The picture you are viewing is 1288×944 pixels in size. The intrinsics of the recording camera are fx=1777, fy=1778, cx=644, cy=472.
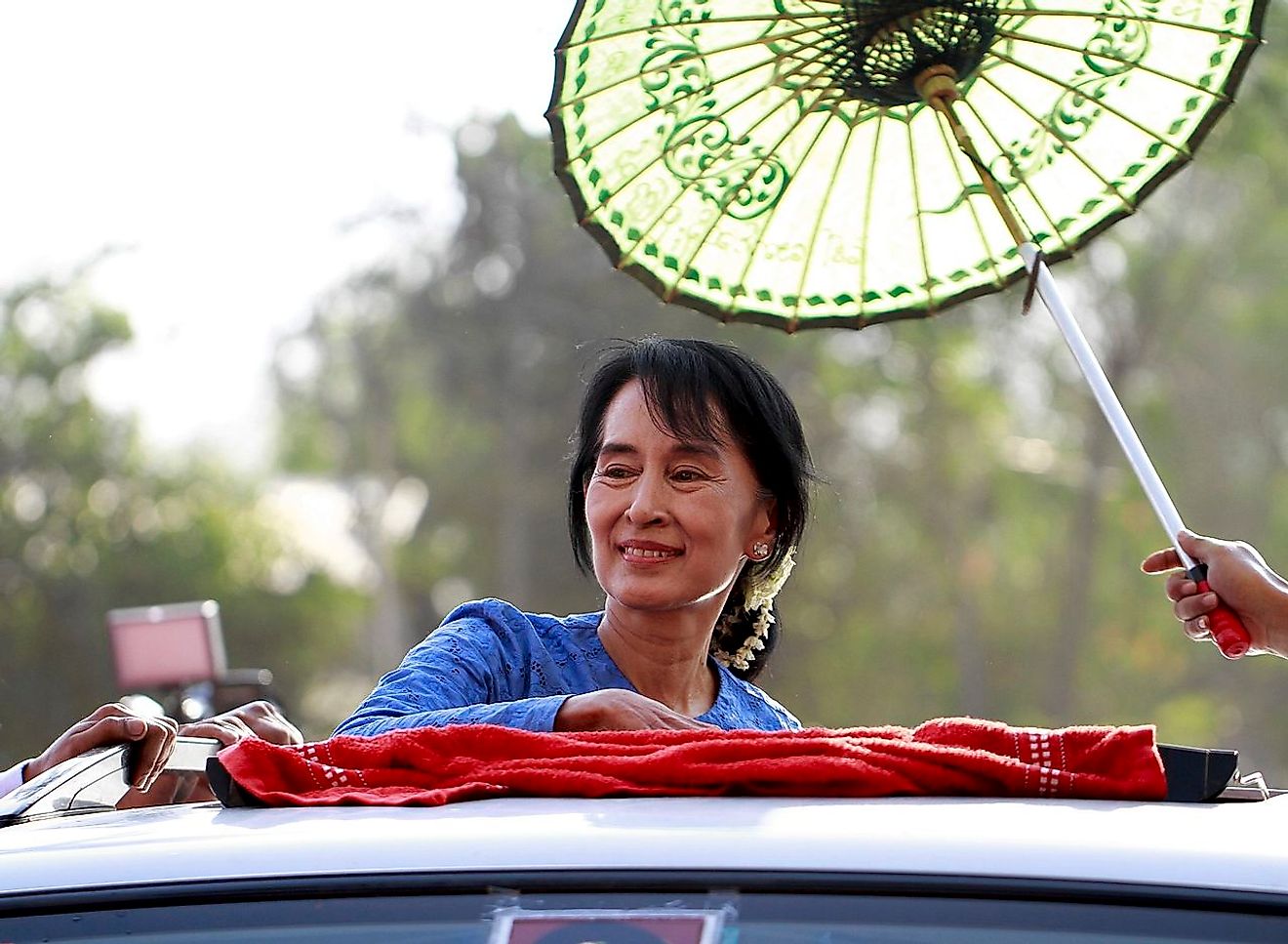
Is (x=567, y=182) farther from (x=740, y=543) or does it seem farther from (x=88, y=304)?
(x=88, y=304)

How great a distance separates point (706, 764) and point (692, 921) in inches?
13.0

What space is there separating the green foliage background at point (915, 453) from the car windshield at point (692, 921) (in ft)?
72.7

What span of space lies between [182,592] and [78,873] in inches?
846

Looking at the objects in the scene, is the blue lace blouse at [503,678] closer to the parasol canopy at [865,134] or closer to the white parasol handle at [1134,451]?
the parasol canopy at [865,134]

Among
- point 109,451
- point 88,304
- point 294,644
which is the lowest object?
point 294,644

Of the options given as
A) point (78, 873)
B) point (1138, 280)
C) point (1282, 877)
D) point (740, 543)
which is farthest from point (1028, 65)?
point (1138, 280)

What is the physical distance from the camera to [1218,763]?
1.73 m

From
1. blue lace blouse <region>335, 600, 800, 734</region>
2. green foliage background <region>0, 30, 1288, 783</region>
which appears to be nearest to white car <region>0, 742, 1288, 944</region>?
blue lace blouse <region>335, 600, 800, 734</region>

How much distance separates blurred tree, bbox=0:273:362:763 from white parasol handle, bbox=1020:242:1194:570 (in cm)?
1982

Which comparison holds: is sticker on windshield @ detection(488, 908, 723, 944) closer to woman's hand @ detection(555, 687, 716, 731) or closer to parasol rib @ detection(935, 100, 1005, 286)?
woman's hand @ detection(555, 687, 716, 731)

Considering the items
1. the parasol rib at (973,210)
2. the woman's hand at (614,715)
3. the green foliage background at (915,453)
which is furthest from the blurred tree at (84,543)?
the woman's hand at (614,715)

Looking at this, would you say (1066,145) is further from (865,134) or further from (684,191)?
(684,191)

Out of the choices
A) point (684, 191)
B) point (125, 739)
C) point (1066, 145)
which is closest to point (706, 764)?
point (125, 739)

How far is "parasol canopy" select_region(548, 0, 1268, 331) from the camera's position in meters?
2.80
